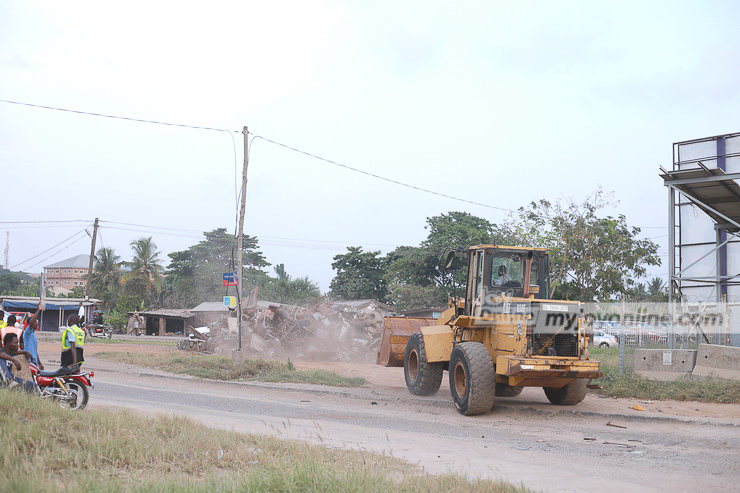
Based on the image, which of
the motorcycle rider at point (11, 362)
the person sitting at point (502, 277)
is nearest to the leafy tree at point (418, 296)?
A: the person sitting at point (502, 277)

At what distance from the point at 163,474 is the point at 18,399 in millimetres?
3343

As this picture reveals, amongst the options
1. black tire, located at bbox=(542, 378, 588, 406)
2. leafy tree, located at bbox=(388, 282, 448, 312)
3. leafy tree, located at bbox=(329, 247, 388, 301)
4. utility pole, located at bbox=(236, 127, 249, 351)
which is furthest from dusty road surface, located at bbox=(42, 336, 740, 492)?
leafy tree, located at bbox=(329, 247, 388, 301)

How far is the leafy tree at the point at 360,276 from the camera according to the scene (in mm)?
55812

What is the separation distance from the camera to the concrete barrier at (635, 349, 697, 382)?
1548 centimetres

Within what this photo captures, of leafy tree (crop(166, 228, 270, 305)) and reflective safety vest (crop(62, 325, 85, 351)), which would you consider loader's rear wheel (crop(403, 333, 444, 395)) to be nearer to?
reflective safety vest (crop(62, 325, 85, 351))

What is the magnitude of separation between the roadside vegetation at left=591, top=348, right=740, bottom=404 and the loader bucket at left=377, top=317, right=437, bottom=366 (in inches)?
180

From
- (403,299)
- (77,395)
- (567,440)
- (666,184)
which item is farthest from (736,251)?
(403,299)

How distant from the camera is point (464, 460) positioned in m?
8.49

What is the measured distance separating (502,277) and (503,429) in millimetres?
3407

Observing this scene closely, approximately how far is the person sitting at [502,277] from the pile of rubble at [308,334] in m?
15.3

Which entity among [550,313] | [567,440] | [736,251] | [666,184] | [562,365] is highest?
[666,184]

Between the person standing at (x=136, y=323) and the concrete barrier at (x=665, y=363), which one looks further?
the person standing at (x=136, y=323)

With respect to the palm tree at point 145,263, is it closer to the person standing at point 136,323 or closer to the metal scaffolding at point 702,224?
the person standing at point 136,323

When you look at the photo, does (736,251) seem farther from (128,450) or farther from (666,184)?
(128,450)
